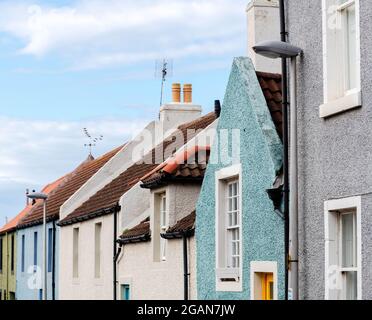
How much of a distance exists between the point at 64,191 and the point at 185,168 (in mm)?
17521

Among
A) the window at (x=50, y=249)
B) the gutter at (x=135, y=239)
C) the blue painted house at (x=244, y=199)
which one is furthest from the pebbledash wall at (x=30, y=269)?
the blue painted house at (x=244, y=199)

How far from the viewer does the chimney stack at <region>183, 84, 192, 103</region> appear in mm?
31372

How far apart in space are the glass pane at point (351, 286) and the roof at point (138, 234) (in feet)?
33.3

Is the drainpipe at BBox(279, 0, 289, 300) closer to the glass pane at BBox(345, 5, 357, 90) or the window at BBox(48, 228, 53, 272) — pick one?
the glass pane at BBox(345, 5, 357, 90)

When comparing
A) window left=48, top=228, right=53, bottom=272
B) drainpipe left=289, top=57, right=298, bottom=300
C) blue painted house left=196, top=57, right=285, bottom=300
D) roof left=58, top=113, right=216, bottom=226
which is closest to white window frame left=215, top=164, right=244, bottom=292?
blue painted house left=196, top=57, right=285, bottom=300

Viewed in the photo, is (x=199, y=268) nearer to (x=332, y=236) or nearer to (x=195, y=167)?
(x=195, y=167)

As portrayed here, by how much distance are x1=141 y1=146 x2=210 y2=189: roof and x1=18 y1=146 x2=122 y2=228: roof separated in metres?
12.6

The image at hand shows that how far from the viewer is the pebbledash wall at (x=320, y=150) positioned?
12984 mm

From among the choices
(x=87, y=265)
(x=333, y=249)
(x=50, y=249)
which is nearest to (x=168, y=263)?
(x=333, y=249)

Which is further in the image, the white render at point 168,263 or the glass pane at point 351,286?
the white render at point 168,263

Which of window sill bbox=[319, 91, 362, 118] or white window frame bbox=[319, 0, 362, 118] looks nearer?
window sill bbox=[319, 91, 362, 118]

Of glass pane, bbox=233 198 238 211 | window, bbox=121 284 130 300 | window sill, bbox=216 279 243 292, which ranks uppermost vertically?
glass pane, bbox=233 198 238 211

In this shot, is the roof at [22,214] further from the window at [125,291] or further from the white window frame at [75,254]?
the window at [125,291]
